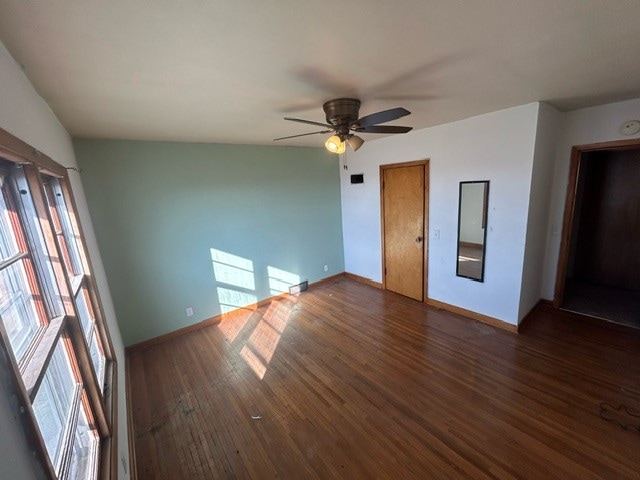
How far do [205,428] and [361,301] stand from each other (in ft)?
8.50

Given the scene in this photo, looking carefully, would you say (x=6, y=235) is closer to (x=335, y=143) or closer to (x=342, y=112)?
(x=335, y=143)

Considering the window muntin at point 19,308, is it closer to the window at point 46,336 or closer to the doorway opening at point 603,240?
the window at point 46,336

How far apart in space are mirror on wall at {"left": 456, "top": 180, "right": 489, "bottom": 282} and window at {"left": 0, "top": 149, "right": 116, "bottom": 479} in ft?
11.9

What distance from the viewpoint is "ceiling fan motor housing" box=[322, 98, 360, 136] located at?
206 cm

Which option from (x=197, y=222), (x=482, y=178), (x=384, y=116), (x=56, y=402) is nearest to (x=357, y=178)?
(x=482, y=178)

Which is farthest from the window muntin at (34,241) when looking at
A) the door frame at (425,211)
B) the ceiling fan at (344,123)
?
the door frame at (425,211)

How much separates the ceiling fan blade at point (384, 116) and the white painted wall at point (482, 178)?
170 cm

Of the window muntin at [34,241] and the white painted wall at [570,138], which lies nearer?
the window muntin at [34,241]

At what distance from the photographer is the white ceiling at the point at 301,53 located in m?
1.06

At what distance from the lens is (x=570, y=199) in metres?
3.18

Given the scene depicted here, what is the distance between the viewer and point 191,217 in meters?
3.40

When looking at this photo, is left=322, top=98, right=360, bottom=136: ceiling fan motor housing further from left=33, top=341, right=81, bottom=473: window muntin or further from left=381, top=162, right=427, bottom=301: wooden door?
left=33, top=341, right=81, bottom=473: window muntin

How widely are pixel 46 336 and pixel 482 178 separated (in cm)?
372

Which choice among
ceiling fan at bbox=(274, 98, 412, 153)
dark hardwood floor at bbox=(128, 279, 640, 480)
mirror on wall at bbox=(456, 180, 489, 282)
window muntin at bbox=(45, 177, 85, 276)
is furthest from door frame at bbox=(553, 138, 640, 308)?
window muntin at bbox=(45, 177, 85, 276)
